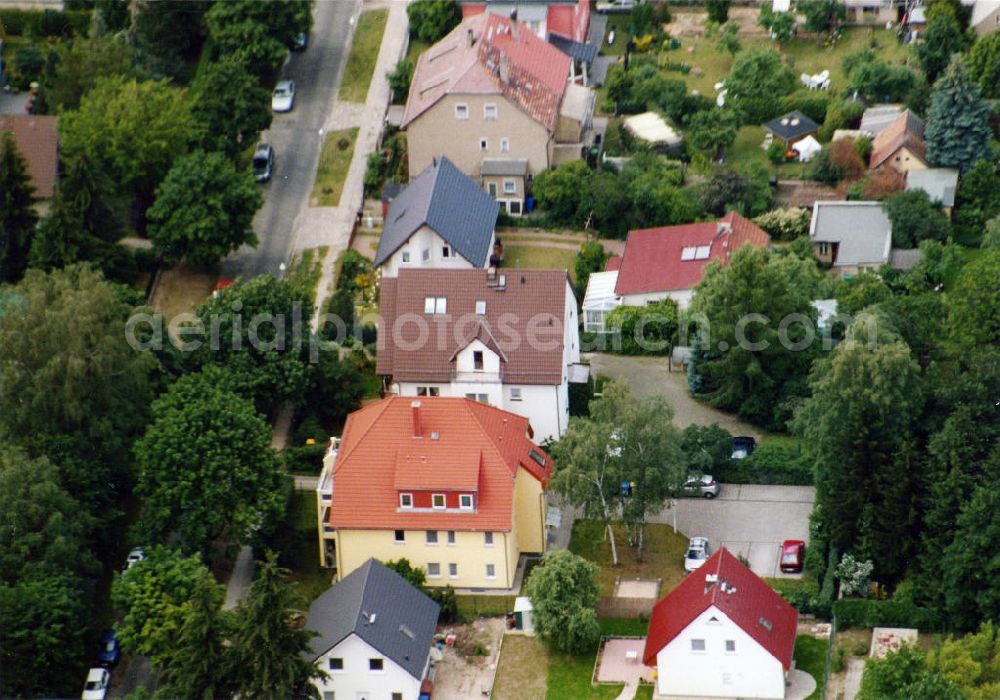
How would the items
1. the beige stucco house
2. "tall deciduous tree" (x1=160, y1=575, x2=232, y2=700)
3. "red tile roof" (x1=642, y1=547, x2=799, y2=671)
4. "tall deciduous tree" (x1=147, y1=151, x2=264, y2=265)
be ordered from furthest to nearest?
the beige stucco house, "tall deciduous tree" (x1=147, y1=151, x2=264, y2=265), "red tile roof" (x1=642, y1=547, x2=799, y2=671), "tall deciduous tree" (x1=160, y1=575, x2=232, y2=700)

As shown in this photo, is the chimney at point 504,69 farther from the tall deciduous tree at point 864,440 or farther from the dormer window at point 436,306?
the tall deciduous tree at point 864,440

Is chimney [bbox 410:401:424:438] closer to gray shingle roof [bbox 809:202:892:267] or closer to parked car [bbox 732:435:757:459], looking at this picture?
parked car [bbox 732:435:757:459]

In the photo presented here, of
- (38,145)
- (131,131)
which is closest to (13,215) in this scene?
(38,145)

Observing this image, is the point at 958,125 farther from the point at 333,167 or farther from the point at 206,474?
the point at 206,474

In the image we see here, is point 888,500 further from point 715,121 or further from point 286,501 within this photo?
point 715,121

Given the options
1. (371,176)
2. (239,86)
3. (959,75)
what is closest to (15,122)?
(239,86)

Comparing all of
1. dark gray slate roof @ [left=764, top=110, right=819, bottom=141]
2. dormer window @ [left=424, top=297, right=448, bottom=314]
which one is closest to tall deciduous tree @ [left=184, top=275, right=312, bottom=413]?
dormer window @ [left=424, top=297, right=448, bottom=314]

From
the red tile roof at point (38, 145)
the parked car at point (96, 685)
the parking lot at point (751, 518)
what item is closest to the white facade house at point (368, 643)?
the parked car at point (96, 685)
